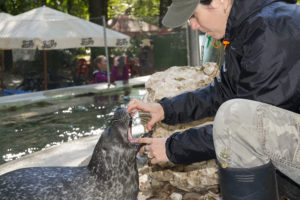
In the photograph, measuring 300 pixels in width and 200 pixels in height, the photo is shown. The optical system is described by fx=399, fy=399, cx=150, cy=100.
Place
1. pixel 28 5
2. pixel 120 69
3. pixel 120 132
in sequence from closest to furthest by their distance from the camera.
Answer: pixel 120 132 → pixel 120 69 → pixel 28 5

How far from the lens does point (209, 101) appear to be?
3.33 m

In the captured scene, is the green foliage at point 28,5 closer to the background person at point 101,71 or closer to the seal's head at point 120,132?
the background person at point 101,71

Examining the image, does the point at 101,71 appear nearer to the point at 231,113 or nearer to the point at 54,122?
the point at 54,122

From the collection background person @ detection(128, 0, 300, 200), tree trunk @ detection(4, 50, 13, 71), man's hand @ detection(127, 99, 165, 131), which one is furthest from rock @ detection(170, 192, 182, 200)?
tree trunk @ detection(4, 50, 13, 71)

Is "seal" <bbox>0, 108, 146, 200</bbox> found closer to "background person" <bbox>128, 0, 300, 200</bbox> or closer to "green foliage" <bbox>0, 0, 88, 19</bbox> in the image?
"background person" <bbox>128, 0, 300, 200</bbox>

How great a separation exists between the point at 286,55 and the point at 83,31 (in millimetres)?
13080

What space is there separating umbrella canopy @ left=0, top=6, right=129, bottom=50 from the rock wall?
10.2 m

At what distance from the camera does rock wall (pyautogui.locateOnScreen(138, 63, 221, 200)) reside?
12.8 feet

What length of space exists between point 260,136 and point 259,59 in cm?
45

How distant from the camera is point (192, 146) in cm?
265

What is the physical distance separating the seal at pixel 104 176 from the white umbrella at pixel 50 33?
36.6ft

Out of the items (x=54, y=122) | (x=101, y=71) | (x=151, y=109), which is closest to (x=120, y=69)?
(x=101, y=71)

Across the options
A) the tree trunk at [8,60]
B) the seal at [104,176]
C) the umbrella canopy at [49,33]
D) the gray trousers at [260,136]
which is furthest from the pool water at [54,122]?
the tree trunk at [8,60]

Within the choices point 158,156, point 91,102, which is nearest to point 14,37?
point 91,102
